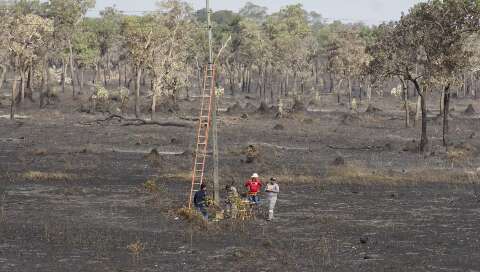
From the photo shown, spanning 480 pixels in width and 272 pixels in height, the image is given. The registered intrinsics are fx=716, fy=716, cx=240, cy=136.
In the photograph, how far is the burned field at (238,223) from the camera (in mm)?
20656

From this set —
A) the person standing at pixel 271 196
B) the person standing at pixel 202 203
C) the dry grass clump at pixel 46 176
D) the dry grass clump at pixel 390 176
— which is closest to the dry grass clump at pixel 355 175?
the dry grass clump at pixel 390 176

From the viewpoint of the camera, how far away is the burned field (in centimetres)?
2066

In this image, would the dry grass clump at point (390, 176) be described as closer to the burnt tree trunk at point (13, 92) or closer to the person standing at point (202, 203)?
the person standing at point (202, 203)

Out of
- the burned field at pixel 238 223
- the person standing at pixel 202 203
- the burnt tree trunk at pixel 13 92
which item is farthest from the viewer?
the burnt tree trunk at pixel 13 92

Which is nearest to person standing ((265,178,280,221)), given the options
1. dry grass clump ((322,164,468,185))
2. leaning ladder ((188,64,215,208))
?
leaning ladder ((188,64,215,208))

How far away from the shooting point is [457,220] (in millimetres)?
26750

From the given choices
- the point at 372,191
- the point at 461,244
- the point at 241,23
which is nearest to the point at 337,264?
the point at 461,244

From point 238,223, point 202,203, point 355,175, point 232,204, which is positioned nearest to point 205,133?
point 355,175

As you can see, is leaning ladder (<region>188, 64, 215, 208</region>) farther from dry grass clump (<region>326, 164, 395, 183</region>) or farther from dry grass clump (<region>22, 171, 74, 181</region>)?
dry grass clump (<region>326, 164, 395, 183</region>)

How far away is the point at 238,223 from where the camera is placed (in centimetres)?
2577

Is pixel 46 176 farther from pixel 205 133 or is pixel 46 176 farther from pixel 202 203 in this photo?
pixel 202 203

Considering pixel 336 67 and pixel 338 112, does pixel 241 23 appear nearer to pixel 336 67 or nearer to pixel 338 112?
pixel 336 67

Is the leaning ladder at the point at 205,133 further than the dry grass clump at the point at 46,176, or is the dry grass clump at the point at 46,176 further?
the dry grass clump at the point at 46,176

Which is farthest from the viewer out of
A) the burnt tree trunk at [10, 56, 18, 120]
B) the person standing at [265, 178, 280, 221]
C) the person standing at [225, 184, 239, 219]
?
the burnt tree trunk at [10, 56, 18, 120]
